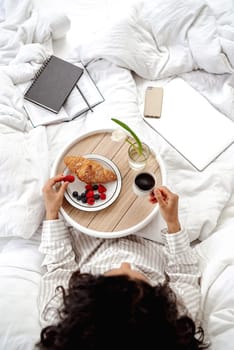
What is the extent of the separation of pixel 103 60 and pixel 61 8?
0.40 meters

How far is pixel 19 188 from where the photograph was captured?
1315 mm

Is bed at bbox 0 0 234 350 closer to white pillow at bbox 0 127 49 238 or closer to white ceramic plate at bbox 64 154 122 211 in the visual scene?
white pillow at bbox 0 127 49 238

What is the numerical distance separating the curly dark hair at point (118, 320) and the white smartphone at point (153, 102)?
2.68ft

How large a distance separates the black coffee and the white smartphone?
0.41 m

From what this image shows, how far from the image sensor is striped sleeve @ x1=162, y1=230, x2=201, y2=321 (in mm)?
1208

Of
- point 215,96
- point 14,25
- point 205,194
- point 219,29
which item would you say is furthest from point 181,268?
point 14,25

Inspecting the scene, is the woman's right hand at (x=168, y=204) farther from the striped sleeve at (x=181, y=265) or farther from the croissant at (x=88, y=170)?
the croissant at (x=88, y=170)

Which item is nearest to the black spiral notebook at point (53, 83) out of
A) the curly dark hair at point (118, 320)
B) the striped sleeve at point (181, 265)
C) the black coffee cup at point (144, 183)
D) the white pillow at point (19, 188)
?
the white pillow at point (19, 188)

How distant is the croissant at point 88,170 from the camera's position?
4.17 ft

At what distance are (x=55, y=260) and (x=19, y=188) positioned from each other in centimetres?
27

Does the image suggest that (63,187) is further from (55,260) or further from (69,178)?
(55,260)

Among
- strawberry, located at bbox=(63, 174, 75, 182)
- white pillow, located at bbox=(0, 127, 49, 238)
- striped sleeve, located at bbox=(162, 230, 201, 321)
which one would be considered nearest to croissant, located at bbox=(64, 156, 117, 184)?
strawberry, located at bbox=(63, 174, 75, 182)

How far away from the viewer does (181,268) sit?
4.09 ft

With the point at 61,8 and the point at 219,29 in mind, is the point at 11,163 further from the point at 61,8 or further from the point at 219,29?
the point at 219,29
